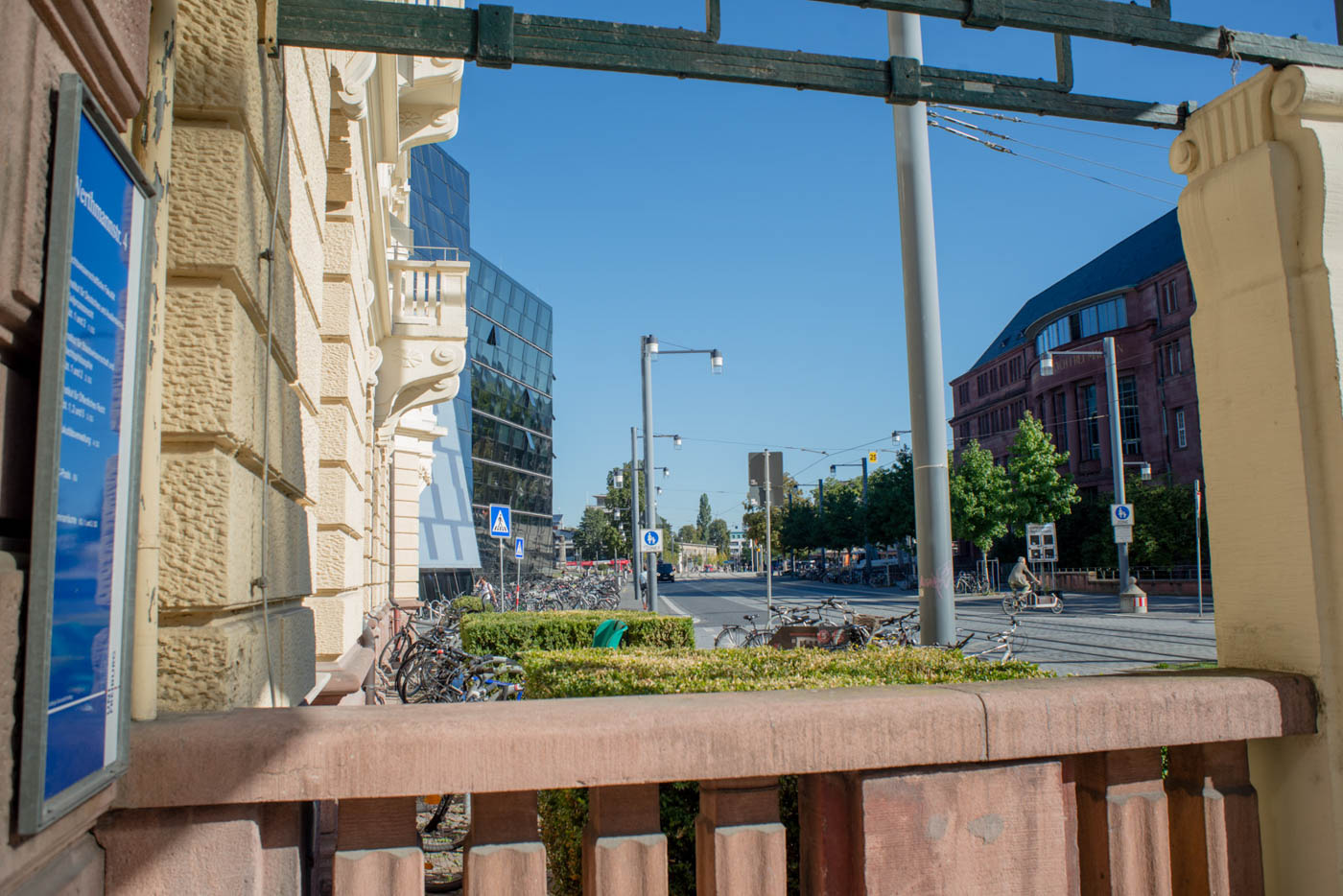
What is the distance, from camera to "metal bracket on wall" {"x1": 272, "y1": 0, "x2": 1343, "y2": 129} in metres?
2.77

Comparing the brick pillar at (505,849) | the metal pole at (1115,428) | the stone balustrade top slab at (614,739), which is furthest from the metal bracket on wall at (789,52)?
the metal pole at (1115,428)

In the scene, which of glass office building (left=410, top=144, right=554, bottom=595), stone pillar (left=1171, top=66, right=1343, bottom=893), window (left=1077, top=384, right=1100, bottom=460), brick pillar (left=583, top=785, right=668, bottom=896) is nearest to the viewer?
brick pillar (left=583, top=785, right=668, bottom=896)

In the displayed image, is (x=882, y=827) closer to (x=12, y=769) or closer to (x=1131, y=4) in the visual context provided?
(x=12, y=769)

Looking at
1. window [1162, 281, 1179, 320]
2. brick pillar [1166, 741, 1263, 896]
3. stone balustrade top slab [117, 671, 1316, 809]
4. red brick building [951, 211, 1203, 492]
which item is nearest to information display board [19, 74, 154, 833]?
stone balustrade top slab [117, 671, 1316, 809]

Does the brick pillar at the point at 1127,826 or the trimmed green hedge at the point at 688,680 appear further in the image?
the trimmed green hedge at the point at 688,680

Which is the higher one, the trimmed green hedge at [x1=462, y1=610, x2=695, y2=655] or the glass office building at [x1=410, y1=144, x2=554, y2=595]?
the glass office building at [x1=410, y1=144, x2=554, y2=595]

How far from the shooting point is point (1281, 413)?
2.74 meters

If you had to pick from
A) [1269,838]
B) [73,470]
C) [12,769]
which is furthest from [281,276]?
[1269,838]

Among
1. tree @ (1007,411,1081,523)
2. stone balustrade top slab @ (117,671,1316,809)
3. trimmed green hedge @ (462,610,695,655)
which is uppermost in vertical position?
tree @ (1007,411,1081,523)

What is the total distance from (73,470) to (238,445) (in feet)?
3.08

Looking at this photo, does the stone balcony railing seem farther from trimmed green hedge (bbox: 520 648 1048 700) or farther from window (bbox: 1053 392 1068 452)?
window (bbox: 1053 392 1068 452)

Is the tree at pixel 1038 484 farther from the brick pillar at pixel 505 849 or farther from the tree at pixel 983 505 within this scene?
the brick pillar at pixel 505 849

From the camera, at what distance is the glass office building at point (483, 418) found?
4181 centimetres

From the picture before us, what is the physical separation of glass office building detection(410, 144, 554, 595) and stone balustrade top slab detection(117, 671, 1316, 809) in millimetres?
33500
